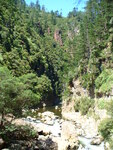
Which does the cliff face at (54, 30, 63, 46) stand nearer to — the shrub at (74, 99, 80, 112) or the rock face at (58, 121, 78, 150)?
the shrub at (74, 99, 80, 112)

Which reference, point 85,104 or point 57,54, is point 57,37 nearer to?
point 57,54

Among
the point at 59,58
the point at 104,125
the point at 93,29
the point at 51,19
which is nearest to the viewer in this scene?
the point at 104,125

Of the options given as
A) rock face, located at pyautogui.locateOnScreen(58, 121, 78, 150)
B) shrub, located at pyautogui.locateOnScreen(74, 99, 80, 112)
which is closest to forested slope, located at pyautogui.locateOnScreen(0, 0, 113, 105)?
shrub, located at pyautogui.locateOnScreen(74, 99, 80, 112)

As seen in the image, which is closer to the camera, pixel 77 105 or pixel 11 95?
pixel 11 95

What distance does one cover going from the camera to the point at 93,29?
2002 inches

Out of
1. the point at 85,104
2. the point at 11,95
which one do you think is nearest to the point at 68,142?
the point at 11,95

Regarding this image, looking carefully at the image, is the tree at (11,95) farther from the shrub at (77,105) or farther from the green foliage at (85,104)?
the shrub at (77,105)

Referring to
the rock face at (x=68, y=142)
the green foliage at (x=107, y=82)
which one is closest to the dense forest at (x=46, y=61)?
the green foliage at (x=107, y=82)

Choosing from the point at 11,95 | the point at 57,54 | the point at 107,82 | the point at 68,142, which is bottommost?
the point at 107,82

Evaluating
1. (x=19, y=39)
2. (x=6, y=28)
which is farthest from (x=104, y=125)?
(x=19, y=39)

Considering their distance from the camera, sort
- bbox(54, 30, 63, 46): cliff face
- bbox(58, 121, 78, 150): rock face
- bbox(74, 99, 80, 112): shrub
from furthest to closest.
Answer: bbox(54, 30, 63, 46): cliff face, bbox(74, 99, 80, 112): shrub, bbox(58, 121, 78, 150): rock face

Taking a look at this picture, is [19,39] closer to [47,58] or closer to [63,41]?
[47,58]

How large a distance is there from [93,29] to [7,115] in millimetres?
38972

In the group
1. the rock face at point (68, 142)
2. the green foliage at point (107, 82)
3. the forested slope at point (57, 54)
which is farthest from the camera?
the forested slope at point (57, 54)
